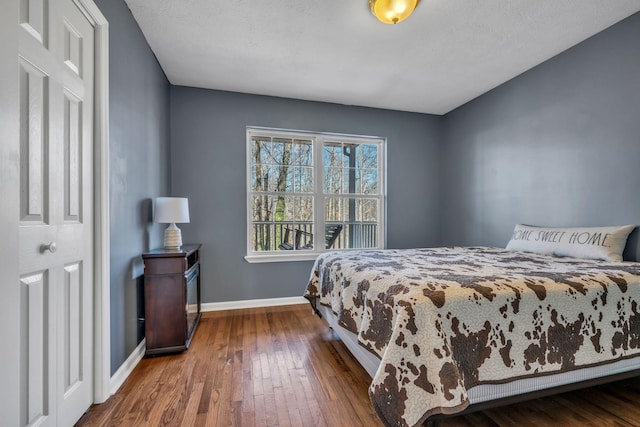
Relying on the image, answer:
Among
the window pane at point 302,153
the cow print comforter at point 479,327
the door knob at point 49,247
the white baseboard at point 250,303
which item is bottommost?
the white baseboard at point 250,303

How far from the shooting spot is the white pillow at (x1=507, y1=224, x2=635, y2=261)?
2047 millimetres

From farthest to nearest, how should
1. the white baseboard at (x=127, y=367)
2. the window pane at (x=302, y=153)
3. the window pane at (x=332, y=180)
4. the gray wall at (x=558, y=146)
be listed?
the window pane at (x=332, y=180)
the window pane at (x=302, y=153)
the gray wall at (x=558, y=146)
the white baseboard at (x=127, y=367)

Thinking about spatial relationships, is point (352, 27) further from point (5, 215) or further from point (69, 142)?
point (5, 215)

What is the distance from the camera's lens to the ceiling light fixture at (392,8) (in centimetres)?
183

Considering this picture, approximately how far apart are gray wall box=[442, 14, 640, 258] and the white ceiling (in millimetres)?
212

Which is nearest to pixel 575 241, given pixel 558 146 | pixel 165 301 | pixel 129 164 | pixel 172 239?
pixel 558 146

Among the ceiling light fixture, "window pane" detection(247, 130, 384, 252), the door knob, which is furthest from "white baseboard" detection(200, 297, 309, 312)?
the ceiling light fixture

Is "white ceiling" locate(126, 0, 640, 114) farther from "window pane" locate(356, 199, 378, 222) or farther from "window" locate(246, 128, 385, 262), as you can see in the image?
"window pane" locate(356, 199, 378, 222)

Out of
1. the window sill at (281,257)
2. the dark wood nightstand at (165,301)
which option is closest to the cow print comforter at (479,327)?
the dark wood nightstand at (165,301)

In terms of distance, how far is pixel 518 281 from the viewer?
4.76 ft

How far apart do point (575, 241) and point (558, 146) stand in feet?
3.18

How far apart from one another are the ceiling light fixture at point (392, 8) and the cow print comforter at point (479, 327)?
1.72 metres

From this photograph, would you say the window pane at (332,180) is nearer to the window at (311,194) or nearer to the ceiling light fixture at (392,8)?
the window at (311,194)

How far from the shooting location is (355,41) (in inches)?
94.5
